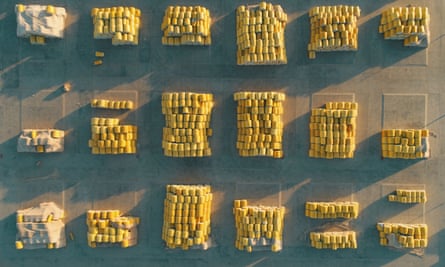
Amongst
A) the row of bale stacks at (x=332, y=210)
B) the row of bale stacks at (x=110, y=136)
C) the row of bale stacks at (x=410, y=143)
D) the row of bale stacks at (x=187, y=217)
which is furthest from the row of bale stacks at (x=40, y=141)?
the row of bale stacks at (x=410, y=143)

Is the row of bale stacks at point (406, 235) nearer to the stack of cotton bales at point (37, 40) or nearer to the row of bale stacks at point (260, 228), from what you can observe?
the row of bale stacks at point (260, 228)

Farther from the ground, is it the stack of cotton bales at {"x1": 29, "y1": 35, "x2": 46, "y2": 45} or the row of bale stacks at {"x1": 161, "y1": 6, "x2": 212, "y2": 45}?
the row of bale stacks at {"x1": 161, "y1": 6, "x2": 212, "y2": 45}

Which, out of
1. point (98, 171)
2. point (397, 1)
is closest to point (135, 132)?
point (98, 171)

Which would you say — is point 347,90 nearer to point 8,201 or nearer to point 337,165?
point 337,165

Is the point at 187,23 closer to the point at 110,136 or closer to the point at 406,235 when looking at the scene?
the point at 110,136

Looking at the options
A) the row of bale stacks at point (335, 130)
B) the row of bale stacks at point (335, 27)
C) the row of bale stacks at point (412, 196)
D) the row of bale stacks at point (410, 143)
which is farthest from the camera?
the row of bale stacks at point (412, 196)

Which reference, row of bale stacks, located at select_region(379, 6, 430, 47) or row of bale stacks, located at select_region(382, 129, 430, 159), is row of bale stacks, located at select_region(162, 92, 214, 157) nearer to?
row of bale stacks, located at select_region(382, 129, 430, 159)

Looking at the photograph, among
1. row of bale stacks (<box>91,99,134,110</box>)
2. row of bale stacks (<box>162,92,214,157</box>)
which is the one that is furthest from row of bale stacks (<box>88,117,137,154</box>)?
row of bale stacks (<box>162,92,214,157</box>)
